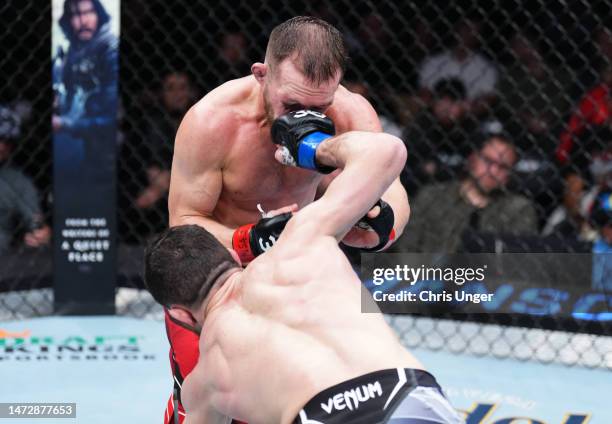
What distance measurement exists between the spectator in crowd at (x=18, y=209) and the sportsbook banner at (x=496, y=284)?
5.74 ft

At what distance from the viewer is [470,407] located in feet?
9.41

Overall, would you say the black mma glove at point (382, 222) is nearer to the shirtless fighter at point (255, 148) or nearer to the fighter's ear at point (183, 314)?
the shirtless fighter at point (255, 148)

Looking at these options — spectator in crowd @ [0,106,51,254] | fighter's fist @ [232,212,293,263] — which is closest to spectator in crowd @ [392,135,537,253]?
spectator in crowd @ [0,106,51,254]

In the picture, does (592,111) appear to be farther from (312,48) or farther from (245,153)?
(312,48)

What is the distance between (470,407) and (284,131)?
4.16 ft

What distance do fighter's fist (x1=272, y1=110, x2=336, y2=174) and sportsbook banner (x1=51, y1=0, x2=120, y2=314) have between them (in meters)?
1.93

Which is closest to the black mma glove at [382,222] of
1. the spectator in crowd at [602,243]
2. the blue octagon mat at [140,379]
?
the blue octagon mat at [140,379]

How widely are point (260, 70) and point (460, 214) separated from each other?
1.81m

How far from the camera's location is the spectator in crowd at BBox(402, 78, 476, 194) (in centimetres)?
403

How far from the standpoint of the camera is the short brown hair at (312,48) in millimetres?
2018

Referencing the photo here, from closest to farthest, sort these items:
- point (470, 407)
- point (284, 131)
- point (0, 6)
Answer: point (284, 131)
point (470, 407)
point (0, 6)

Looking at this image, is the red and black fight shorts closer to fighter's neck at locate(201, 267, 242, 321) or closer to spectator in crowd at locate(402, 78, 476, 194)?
A: fighter's neck at locate(201, 267, 242, 321)

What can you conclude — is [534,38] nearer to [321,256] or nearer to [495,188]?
[495,188]

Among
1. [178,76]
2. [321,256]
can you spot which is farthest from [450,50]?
[321,256]
